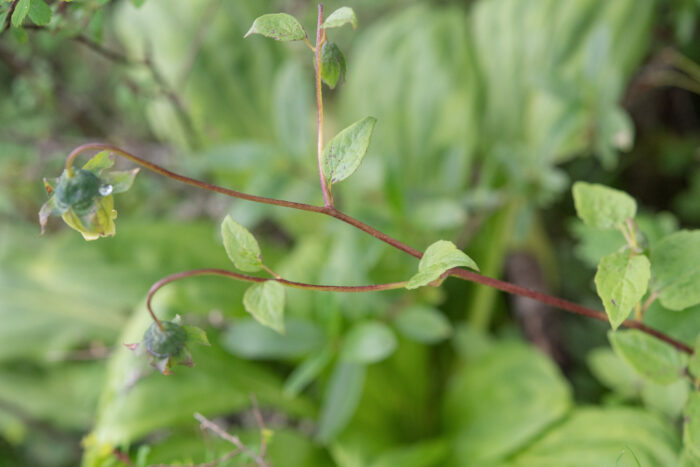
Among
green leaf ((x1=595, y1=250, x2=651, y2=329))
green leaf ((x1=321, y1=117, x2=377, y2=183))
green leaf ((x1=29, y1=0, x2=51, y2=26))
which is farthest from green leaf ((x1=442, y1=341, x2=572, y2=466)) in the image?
green leaf ((x1=29, y1=0, x2=51, y2=26))

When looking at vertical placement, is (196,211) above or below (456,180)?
below

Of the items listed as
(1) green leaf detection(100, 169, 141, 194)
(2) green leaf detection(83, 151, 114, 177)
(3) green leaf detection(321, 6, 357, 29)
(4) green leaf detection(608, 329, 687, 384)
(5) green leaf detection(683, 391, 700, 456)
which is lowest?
(5) green leaf detection(683, 391, 700, 456)

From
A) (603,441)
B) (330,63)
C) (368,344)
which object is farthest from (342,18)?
(603,441)

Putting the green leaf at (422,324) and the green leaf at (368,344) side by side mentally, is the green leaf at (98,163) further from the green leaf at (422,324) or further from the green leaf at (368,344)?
the green leaf at (422,324)

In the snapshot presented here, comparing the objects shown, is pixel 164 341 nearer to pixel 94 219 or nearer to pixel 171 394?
pixel 94 219

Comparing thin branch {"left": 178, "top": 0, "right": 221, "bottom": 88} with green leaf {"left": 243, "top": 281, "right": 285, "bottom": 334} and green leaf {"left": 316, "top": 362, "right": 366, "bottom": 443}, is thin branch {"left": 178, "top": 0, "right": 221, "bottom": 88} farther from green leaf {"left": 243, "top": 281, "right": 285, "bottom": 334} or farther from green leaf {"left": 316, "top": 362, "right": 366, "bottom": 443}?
green leaf {"left": 243, "top": 281, "right": 285, "bottom": 334}

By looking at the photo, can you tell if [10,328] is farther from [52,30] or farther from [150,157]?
[52,30]

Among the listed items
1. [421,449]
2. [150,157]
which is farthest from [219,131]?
[421,449]
